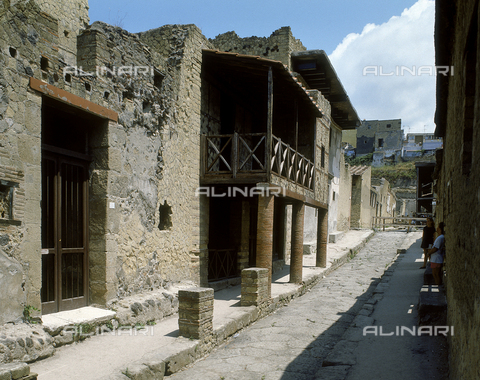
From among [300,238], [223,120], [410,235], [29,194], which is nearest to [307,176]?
[300,238]

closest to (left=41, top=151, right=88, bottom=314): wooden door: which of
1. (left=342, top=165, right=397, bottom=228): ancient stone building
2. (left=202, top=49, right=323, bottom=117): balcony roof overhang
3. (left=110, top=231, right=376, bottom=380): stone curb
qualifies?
(left=110, top=231, right=376, bottom=380): stone curb

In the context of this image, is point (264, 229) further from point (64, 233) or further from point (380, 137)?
point (380, 137)

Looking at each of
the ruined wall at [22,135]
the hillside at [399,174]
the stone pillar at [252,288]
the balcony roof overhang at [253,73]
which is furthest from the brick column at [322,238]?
the hillside at [399,174]

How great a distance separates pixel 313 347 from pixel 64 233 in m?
4.15

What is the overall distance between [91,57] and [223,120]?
5.50m

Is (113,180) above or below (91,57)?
below

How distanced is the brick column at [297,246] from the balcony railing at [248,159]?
2.63 feet

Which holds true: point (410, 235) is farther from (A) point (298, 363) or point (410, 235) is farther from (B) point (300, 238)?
(A) point (298, 363)

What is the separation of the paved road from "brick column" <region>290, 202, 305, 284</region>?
0.68m

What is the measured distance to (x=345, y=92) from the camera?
17906mm

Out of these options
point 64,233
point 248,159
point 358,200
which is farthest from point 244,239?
point 358,200

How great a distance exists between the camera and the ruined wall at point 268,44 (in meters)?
17.0

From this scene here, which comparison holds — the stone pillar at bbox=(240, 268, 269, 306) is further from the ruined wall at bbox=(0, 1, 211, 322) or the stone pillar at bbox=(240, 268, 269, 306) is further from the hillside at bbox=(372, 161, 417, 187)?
the hillside at bbox=(372, 161, 417, 187)

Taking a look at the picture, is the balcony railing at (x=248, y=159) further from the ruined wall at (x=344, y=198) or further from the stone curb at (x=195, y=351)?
the ruined wall at (x=344, y=198)
